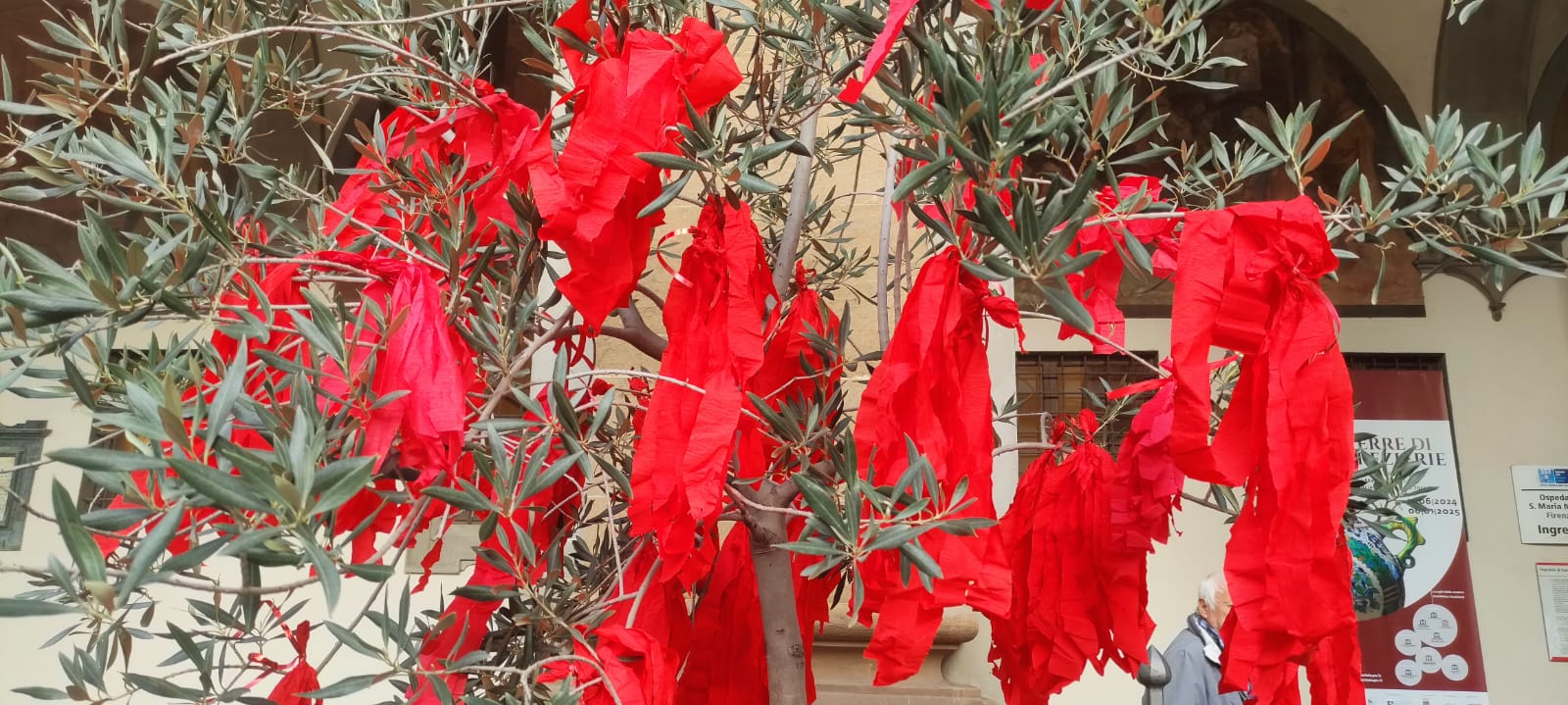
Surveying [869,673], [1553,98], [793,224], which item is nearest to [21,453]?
[869,673]

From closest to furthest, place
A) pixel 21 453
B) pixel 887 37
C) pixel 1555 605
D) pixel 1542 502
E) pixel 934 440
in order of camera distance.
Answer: pixel 887 37 < pixel 934 440 < pixel 21 453 < pixel 1555 605 < pixel 1542 502

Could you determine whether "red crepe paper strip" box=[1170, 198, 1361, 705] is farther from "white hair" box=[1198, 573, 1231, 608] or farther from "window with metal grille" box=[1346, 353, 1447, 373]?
"window with metal grille" box=[1346, 353, 1447, 373]

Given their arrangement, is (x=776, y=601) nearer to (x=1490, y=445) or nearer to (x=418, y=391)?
(x=418, y=391)

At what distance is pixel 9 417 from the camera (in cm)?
503

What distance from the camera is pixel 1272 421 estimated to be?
34.9 inches

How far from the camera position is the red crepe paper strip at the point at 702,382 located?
3.02 feet

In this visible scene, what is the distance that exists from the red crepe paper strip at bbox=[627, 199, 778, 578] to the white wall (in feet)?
13.4

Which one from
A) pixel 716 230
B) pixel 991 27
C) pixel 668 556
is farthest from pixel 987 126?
pixel 668 556

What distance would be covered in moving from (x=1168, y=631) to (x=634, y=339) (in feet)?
14.1

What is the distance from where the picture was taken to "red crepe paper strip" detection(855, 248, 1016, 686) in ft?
3.07

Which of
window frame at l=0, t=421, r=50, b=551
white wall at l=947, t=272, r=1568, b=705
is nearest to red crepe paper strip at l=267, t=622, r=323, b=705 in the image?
white wall at l=947, t=272, r=1568, b=705

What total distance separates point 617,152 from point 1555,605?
576 cm

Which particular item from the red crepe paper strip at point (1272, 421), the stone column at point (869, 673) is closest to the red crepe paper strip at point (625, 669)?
the red crepe paper strip at point (1272, 421)

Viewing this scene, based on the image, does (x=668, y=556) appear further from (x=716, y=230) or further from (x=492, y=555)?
(x=716, y=230)
